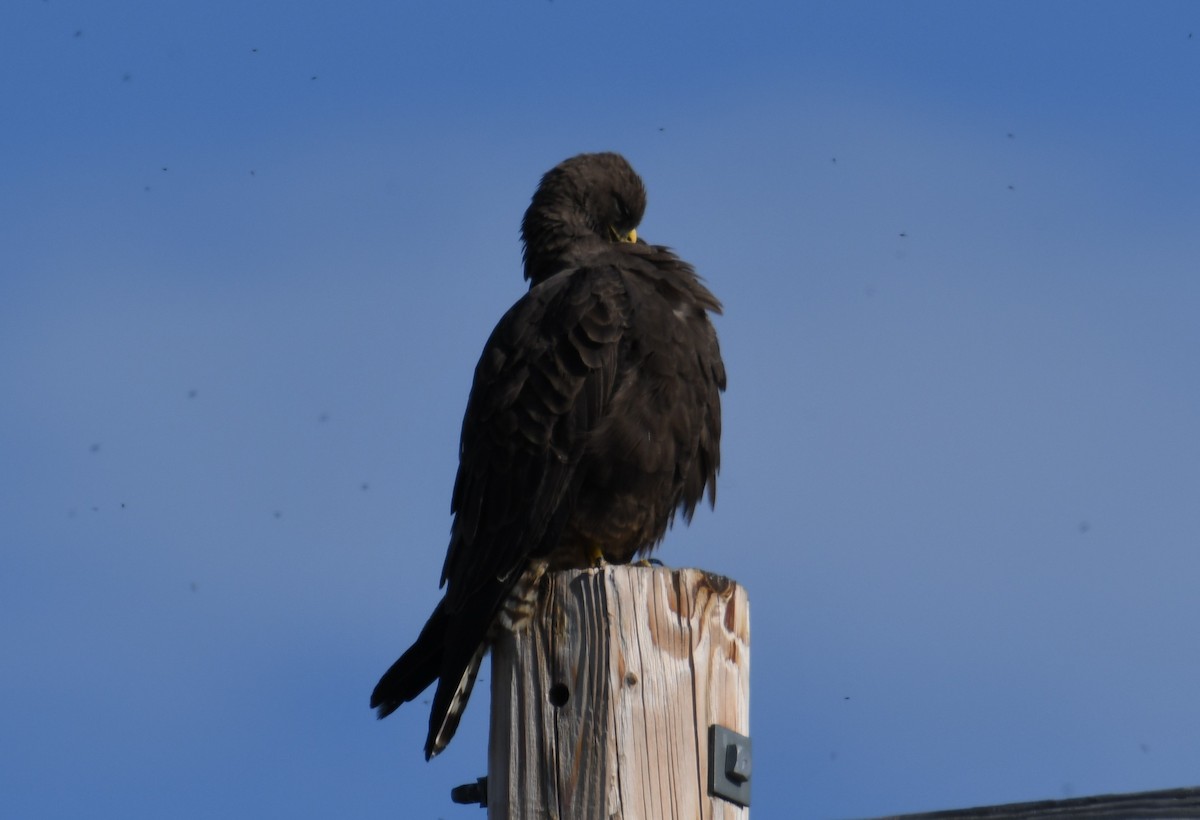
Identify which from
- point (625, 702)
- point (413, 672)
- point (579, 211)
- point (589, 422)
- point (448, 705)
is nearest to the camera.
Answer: point (625, 702)

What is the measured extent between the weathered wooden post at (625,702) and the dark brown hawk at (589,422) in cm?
139

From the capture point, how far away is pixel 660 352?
463cm

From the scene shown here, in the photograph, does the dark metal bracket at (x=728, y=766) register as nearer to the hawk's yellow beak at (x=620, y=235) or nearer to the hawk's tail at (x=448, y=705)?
the hawk's tail at (x=448, y=705)

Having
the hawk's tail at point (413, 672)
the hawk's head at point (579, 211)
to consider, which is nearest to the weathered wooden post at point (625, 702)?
the hawk's tail at point (413, 672)

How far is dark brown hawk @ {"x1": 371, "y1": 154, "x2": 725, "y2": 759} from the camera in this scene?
448 centimetres

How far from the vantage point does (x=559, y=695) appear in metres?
2.74

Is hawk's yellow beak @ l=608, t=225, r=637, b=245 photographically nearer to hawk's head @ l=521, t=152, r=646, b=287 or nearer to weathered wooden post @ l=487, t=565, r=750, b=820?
hawk's head @ l=521, t=152, r=646, b=287

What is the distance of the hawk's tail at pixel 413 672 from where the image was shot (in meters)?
3.78

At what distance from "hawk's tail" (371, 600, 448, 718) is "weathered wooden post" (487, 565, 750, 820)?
0.93m

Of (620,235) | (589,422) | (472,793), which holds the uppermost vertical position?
(620,235)

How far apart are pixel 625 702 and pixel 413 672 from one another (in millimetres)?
1311

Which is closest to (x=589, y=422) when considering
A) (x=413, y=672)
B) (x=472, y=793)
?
(x=413, y=672)

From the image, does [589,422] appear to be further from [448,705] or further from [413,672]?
[448,705]

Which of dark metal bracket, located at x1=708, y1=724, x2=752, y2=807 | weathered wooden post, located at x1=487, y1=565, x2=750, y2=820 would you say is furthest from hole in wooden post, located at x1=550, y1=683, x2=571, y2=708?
dark metal bracket, located at x1=708, y1=724, x2=752, y2=807
